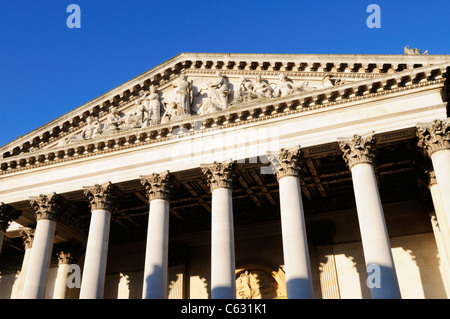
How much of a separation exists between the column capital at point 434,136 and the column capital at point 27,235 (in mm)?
19438

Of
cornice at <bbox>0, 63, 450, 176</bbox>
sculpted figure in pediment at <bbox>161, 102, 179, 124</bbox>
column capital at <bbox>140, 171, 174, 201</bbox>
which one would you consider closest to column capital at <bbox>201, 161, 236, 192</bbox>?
column capital at <bbox>140, 171, 174, 201</bbox>

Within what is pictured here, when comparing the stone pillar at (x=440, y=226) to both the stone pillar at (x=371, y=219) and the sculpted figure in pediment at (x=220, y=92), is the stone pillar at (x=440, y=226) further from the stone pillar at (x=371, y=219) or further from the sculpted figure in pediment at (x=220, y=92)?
the sculpted figure in pediment at (x=220, y=92)

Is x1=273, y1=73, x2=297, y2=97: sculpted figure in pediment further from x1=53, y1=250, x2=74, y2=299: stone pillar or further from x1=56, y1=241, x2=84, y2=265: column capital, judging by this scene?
x1=53, y1=250, x2=74, y2=299: stone pillar

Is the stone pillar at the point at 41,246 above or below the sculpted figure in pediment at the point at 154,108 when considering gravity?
below

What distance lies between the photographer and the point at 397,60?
19.0m

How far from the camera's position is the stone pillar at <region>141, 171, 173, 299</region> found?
1770 centimetres

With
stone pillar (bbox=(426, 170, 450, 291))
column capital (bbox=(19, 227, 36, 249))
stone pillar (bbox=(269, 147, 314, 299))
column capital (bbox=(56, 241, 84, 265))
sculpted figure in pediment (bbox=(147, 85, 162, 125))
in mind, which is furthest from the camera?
column capital (bbox=(56, 241, 84, 265))

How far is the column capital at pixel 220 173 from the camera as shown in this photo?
19031mm

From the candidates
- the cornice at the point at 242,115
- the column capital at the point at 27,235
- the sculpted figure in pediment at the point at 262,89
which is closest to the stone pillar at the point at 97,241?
the cornice at the point at 242,115

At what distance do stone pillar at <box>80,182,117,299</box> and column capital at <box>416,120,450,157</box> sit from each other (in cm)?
1317

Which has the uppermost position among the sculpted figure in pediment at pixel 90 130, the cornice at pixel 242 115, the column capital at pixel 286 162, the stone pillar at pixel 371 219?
the sculpted figure in pediment at pixel 90 130

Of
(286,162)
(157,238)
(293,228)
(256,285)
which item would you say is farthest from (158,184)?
(256,285)

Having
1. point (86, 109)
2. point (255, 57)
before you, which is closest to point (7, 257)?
point (86, 109)
